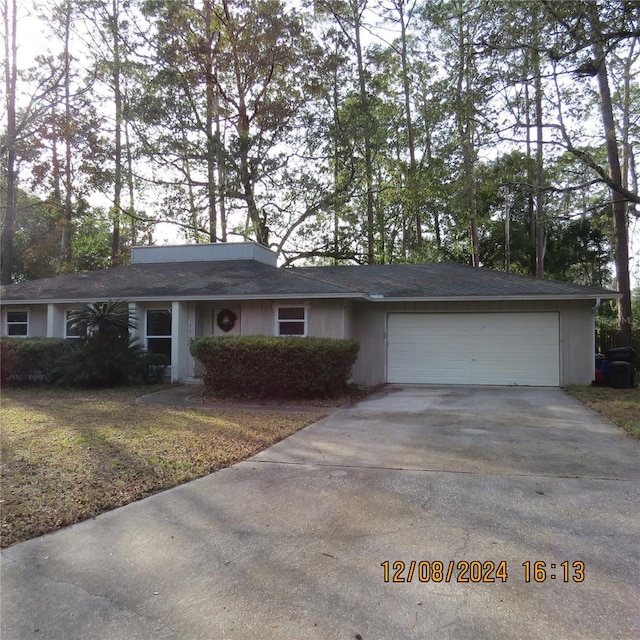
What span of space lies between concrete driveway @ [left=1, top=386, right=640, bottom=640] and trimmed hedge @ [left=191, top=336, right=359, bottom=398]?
443 cm

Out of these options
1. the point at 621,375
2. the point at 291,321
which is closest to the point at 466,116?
the point at 291,321

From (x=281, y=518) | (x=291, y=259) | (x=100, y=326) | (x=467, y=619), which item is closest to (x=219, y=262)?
(x=100, y=326)

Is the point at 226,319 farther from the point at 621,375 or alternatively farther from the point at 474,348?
the point at 621,375

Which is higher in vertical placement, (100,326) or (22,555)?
(100,326)

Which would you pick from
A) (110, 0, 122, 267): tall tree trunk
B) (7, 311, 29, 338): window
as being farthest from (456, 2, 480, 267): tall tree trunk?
(110, 0, 122, 267): tall tree trunk

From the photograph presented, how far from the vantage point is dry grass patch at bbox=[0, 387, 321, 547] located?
4.14 metres

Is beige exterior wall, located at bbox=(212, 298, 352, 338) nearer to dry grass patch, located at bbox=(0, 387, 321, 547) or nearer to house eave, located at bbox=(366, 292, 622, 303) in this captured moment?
house eave, located at bbox=(366, 292, 622, 303)

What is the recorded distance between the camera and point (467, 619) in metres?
2.54

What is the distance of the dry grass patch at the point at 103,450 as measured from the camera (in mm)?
4145

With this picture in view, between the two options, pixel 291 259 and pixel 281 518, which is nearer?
pixel 281 518

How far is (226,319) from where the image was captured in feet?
45.7

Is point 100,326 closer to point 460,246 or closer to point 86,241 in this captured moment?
point 86,241

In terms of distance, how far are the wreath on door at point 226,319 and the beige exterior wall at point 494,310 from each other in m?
3.42

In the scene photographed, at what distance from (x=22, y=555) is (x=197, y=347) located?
7.42m
